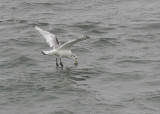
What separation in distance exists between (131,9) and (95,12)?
151 centimetres

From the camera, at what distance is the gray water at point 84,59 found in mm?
12172

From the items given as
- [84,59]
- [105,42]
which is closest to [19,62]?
[84,59]

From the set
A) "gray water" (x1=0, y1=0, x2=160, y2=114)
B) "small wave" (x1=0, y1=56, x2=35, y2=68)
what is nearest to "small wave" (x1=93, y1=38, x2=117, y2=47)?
"gray water" (x1=0, y1=0, x2=160, y2=114)

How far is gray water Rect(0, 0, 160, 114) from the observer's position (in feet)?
39.9

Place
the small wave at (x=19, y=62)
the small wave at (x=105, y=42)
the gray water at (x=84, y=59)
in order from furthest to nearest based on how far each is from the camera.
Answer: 1. the small wave at (x=105, y=42)
2. the small wave at (x=19, y=62)
3. the gray water at (x=84, y=59)

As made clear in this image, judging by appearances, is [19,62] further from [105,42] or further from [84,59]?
[105,42]

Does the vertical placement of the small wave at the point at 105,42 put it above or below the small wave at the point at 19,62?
above

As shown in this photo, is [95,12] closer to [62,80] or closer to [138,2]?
[138,2]

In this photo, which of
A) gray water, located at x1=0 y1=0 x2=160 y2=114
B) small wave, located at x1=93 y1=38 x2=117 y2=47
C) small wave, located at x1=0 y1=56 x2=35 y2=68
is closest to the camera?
gray water, located at x1=0 y1=0 x2=160 y2=114

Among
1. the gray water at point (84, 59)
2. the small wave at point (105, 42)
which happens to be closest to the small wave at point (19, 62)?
the gray water at point (84, 59)

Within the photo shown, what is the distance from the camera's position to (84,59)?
15969 millimetres

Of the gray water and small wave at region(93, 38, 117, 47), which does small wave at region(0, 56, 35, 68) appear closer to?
the gray water

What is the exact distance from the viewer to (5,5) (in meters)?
22.2

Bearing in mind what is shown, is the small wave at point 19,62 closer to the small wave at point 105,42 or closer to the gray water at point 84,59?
the gray water at point 84,59
